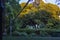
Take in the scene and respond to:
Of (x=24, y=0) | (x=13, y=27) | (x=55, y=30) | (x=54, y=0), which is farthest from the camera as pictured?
(x=54, y=0)

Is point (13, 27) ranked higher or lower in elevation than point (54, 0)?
lower

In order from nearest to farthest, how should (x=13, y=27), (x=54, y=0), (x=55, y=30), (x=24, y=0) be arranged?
1. (x=13, y=27)
2. (x=55, y=30)
3. (x=24, y=0)
4. (x=54, y=0)

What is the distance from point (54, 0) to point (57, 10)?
1.77 ft

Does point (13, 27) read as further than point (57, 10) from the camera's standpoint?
No

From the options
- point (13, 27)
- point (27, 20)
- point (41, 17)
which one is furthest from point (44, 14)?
point (13, 27)

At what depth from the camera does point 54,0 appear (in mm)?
10086

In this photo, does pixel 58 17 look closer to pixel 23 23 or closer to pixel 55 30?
pixel 55 30

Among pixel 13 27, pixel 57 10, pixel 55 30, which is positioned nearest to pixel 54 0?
pixel 57 10

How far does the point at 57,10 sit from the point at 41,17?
39.4 inches

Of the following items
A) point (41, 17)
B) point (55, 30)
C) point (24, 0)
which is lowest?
point (55, 30)

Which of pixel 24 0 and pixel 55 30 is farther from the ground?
pixel 24 0

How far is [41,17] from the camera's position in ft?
31.4

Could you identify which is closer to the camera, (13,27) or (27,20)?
(13,27)

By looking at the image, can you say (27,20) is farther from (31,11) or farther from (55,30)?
(55,30)
